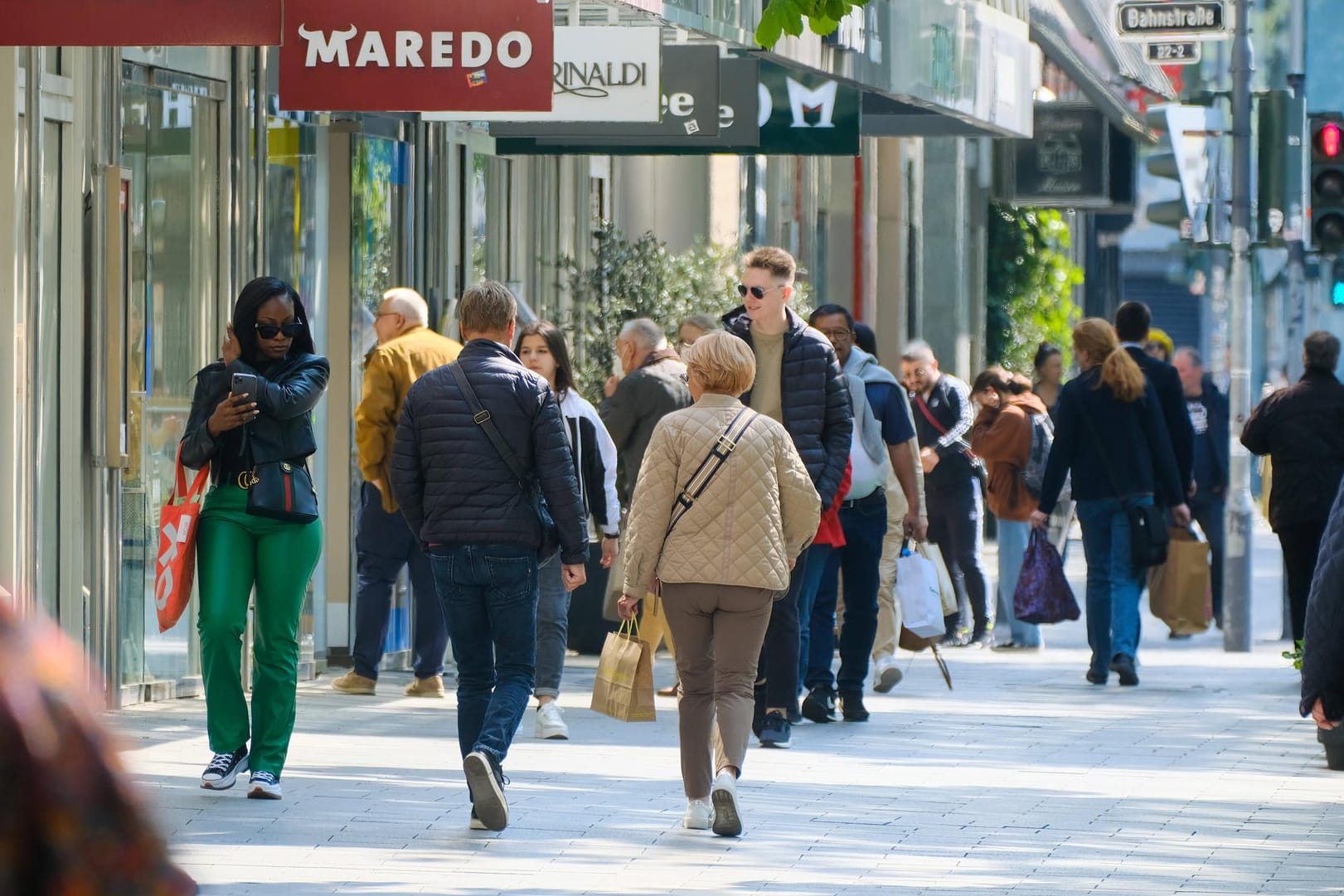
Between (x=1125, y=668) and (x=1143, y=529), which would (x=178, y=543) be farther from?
(x=1125, y=668)

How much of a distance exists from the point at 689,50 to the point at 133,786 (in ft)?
39.7

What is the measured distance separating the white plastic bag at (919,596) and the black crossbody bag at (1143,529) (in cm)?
129

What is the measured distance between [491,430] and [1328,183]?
10.1 meters

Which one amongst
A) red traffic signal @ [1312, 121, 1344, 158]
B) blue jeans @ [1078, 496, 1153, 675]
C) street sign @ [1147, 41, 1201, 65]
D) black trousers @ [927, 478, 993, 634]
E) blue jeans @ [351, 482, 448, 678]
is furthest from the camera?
street sign @ [1147, 41, 1201, 65]

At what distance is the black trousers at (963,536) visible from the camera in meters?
14.7

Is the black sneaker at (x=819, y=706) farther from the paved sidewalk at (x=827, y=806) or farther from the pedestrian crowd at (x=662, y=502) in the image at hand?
the paved sidewalk at (x=827, y=806)

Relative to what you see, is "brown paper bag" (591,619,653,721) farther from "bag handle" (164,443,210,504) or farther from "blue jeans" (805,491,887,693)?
"blue jeans" (805,491,887,693)

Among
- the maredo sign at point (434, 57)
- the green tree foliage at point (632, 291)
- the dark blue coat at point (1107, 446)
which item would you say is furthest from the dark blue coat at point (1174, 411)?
the maredo sign at point (434, 57)

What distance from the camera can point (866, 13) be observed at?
46.8 ft

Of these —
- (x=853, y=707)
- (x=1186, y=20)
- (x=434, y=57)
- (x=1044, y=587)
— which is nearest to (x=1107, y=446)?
(x=1044, y=587)

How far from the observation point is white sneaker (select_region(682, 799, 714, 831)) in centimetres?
741

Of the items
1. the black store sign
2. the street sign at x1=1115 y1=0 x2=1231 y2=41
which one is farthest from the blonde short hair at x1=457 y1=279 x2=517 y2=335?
the black store sign

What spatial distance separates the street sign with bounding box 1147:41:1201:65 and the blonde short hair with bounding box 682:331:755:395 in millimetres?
14966

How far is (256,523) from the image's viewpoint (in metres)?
7.63
